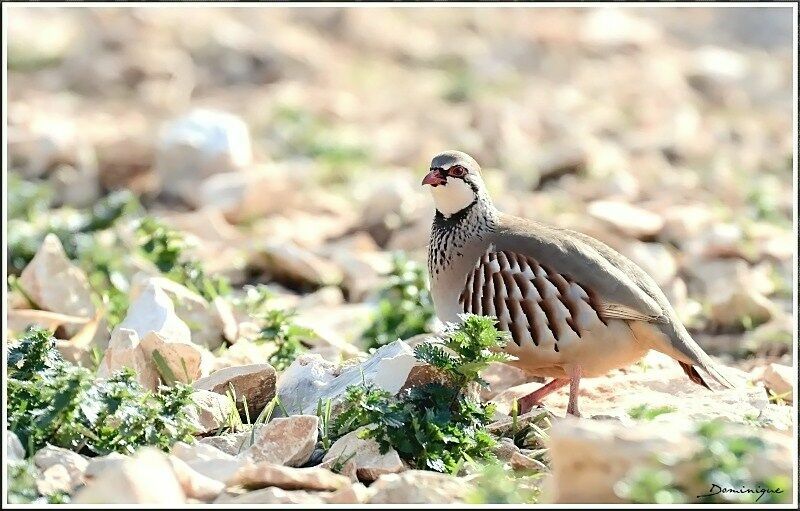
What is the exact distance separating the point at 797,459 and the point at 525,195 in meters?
5.87

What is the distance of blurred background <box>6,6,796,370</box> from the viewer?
672 centimetres

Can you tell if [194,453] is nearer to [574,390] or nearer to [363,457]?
[363,457]

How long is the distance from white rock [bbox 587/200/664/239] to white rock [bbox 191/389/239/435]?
392cm

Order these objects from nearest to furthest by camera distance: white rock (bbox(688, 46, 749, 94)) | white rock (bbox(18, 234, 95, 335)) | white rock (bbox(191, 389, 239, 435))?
white rock (bbox(191, 389, 239, 435)) → white rock (bbox(18, 234, 95, 335)) → white rock (bbox(688, 46, 749, 94))

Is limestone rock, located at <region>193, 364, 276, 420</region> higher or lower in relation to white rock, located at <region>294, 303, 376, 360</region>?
higher

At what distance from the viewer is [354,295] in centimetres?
651

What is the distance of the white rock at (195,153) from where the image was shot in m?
8.91

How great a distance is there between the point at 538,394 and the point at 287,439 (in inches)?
46.4

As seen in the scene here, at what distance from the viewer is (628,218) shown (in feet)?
24.7

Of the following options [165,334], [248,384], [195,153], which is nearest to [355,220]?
[195,153]

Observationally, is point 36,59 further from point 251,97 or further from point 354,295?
point 354,295

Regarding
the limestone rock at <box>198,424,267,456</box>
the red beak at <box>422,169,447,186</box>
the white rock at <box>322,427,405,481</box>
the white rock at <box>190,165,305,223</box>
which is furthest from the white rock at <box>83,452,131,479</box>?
the white rock at <box>190,165,305,223</box>

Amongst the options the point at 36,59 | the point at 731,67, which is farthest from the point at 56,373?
the point at 731,67
